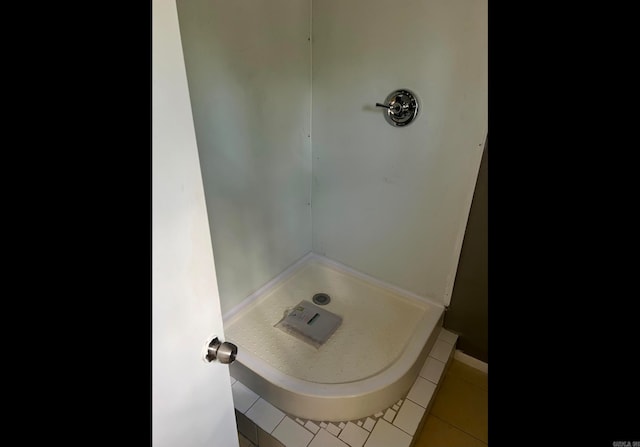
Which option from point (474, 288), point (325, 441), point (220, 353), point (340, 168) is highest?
point (340, 168)

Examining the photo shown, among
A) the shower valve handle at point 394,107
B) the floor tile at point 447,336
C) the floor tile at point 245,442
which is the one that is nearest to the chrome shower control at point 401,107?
the shower valve handle at point 394,107

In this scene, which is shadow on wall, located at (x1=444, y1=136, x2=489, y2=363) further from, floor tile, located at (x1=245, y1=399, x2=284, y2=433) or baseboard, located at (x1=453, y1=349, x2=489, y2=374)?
floor tile, located at (x1=245, y1=399, x2=284, y2=433)

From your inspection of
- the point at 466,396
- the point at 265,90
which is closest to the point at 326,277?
the point at 466,396

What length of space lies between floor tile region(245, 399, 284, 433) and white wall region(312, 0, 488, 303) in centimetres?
88

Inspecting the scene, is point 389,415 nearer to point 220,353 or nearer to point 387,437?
point 387,437

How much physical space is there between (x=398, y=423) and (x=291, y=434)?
398 mm

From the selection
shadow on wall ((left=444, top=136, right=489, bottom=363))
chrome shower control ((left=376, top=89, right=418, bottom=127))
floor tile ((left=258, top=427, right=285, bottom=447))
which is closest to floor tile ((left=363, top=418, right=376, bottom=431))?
floor tile ((left=258, top=427, right=285, bottom=447))

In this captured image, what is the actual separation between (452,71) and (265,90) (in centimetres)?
78

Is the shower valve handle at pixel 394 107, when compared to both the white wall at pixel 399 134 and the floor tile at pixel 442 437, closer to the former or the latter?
the white wall at pixel 399 134

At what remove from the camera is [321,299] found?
1712 millimetres

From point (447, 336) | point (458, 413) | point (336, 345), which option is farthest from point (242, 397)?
point (447, 336)
